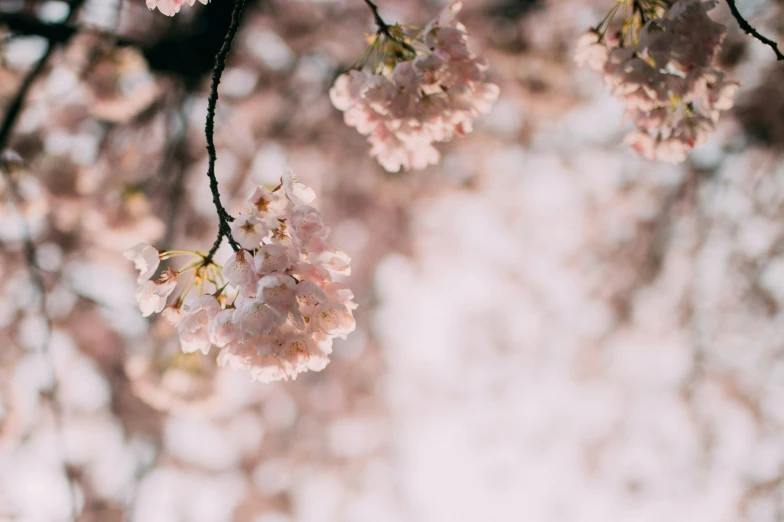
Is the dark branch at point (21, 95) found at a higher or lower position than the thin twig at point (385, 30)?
higher

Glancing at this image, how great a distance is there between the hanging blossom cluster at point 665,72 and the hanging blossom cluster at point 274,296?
64cm

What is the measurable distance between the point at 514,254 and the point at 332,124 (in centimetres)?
246

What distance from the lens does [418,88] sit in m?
1.06

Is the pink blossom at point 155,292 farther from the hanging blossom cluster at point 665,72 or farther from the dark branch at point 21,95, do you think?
the dark branch at point 21,95

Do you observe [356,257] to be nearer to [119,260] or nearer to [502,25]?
[119,260]

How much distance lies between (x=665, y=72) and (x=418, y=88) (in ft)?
1.51

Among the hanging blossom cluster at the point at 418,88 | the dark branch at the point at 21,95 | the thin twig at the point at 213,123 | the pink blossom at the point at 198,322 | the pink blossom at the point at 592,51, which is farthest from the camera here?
the dark branch at the point at 21,95

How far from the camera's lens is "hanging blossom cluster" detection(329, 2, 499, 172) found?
1.05 metres

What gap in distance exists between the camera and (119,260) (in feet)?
14.1

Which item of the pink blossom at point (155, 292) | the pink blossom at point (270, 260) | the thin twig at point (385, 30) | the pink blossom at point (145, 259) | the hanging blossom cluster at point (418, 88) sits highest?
the thin twig at point (385, 30)

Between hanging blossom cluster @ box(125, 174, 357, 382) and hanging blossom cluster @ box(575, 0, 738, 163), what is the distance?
644mm

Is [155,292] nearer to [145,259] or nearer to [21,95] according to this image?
[145,259]

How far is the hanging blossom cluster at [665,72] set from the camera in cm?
99

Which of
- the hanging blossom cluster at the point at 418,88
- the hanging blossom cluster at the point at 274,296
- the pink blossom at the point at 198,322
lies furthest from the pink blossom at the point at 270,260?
the hanging blossom cluster at the point at 418,88
